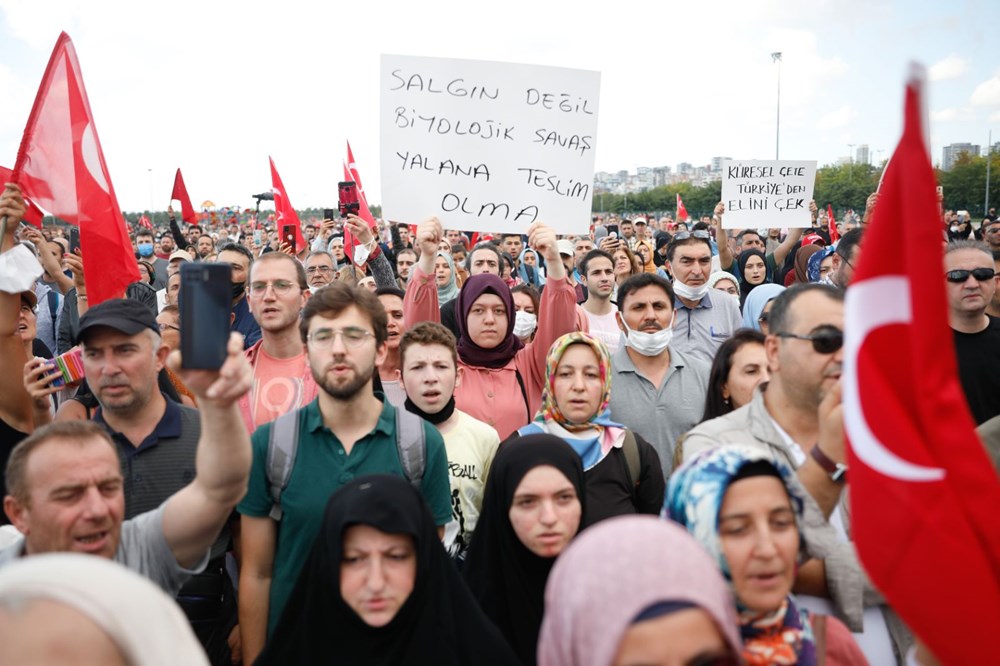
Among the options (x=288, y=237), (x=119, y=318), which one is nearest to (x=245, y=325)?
(x=119, y=318)

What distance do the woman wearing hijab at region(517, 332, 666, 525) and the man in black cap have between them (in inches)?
58.3

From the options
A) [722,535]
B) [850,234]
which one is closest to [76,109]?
[722,535]

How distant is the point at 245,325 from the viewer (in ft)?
18.6

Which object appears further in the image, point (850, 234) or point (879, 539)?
point (850, 234)

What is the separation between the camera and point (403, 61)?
4.64 m

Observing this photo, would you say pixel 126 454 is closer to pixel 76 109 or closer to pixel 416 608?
pixel 416 608

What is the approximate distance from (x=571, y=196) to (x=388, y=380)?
5.25ft

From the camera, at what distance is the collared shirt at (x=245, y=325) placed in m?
5.45

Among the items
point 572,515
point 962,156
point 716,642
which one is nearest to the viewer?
point 716,642

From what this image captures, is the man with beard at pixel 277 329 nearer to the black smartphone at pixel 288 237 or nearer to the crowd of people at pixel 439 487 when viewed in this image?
the crowd of people at pixel 439 487

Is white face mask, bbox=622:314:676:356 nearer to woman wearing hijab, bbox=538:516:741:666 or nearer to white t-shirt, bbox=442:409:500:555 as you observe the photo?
white t-shirt, bbox=442:409:500:555

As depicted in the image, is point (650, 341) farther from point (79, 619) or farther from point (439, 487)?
point (79, 619)

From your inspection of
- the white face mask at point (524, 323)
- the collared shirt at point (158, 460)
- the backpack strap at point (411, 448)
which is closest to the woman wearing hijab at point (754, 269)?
the white face mask at point (524, 323)

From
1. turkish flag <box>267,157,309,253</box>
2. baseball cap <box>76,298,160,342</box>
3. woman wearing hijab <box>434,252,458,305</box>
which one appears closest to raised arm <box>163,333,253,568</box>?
baseball cap <box>76,298,160,342</box>
